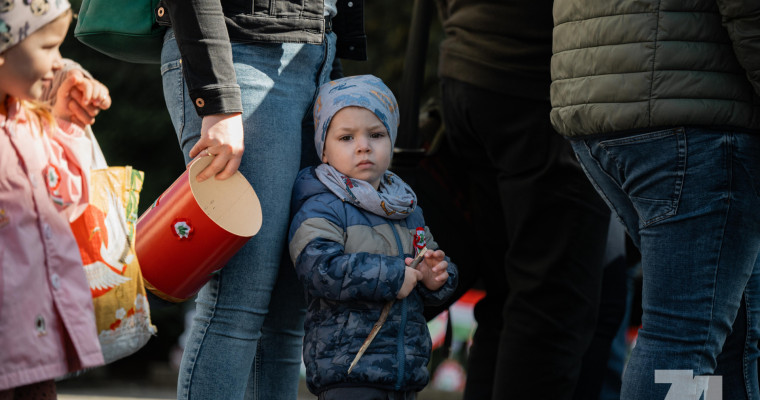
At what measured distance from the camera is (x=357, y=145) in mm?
2467

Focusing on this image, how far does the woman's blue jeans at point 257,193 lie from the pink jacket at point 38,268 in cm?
50

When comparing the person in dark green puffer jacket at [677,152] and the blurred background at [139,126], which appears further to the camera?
the blurred background at [139,126]

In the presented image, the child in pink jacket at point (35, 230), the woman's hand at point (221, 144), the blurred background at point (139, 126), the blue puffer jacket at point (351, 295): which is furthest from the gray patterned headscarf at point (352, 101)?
the blurred background at point (139, 126)

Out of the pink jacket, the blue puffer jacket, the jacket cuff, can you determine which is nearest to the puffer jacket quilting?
the blue puffer jacket

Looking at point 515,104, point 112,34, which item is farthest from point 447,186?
point 112,34

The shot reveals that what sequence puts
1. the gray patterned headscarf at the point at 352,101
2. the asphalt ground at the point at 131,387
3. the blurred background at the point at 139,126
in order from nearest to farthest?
the gray patterned headscarf at the point at 352,101 < the asphalt ground at the point at 131,387 < the blurred background at the point at 139,126

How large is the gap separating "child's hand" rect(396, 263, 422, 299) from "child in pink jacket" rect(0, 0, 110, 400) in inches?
33.4

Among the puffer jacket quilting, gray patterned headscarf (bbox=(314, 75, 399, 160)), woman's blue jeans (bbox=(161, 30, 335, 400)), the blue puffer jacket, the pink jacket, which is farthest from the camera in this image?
gray patterned headscarf (bbox=(314, 75, 399, 160))

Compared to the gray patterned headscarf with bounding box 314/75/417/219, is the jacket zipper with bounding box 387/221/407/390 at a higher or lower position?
lower

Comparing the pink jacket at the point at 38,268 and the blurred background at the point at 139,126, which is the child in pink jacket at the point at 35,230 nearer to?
the pink jacket at the point at 38,268

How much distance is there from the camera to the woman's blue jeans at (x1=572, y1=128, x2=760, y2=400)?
209cm

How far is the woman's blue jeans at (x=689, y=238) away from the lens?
6.86ft

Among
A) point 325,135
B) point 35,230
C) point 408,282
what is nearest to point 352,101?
point 325,135

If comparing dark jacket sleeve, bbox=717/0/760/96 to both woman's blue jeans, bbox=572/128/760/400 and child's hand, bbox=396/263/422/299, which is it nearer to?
woman's blue jeans, bbox=572/128/760/400
